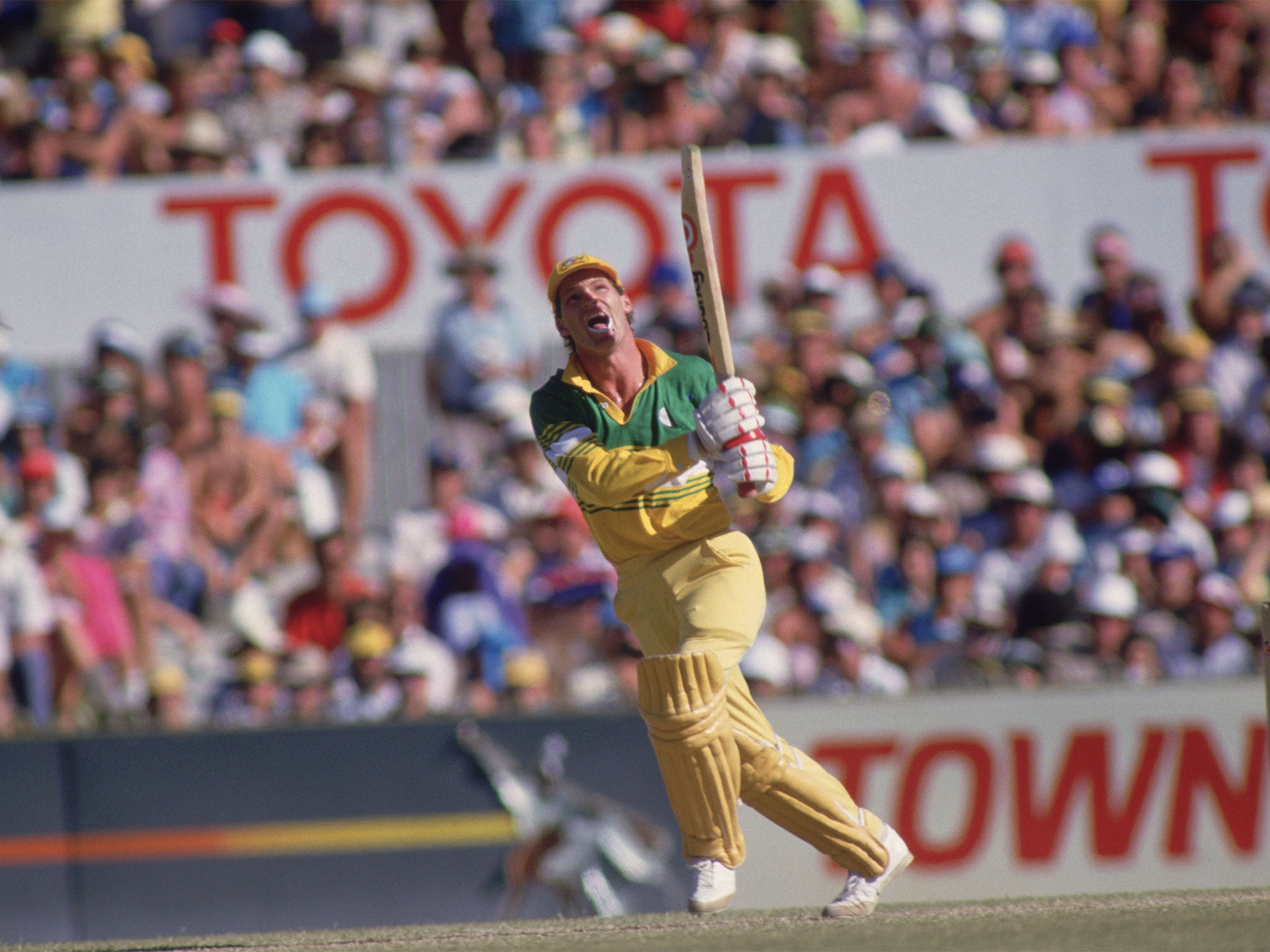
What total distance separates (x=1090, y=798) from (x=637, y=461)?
272 centimetres

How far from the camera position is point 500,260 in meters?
9.38

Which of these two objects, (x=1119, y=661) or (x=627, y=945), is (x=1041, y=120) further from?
(x=627, y=945)

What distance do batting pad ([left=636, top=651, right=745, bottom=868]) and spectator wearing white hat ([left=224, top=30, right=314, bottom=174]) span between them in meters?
5.53

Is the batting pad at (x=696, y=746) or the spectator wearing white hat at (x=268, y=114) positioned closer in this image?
the batting pad at (x=696, y=746)

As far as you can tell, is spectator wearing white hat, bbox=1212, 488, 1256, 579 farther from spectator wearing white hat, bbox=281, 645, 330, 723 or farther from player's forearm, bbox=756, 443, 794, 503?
spectator wearing white hat, bbox=281, 645, 330, 723

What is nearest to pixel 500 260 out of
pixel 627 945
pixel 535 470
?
pixel 535 470

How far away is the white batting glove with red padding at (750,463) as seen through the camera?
16.0 feet

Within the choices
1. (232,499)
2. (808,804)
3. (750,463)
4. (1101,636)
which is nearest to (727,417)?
(750,463)

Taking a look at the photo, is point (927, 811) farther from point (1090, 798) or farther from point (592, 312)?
point (592, 312)

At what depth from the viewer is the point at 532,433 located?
8.68 meters

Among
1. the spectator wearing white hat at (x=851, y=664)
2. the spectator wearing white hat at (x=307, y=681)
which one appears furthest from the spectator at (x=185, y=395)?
the spectator wearing white hat at (x=851, y=664)

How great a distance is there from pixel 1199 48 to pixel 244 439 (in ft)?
20.3

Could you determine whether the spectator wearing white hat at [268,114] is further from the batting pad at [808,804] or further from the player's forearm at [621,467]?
the batting pad at [808,804]

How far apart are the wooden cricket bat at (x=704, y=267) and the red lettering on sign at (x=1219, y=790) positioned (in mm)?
2806
